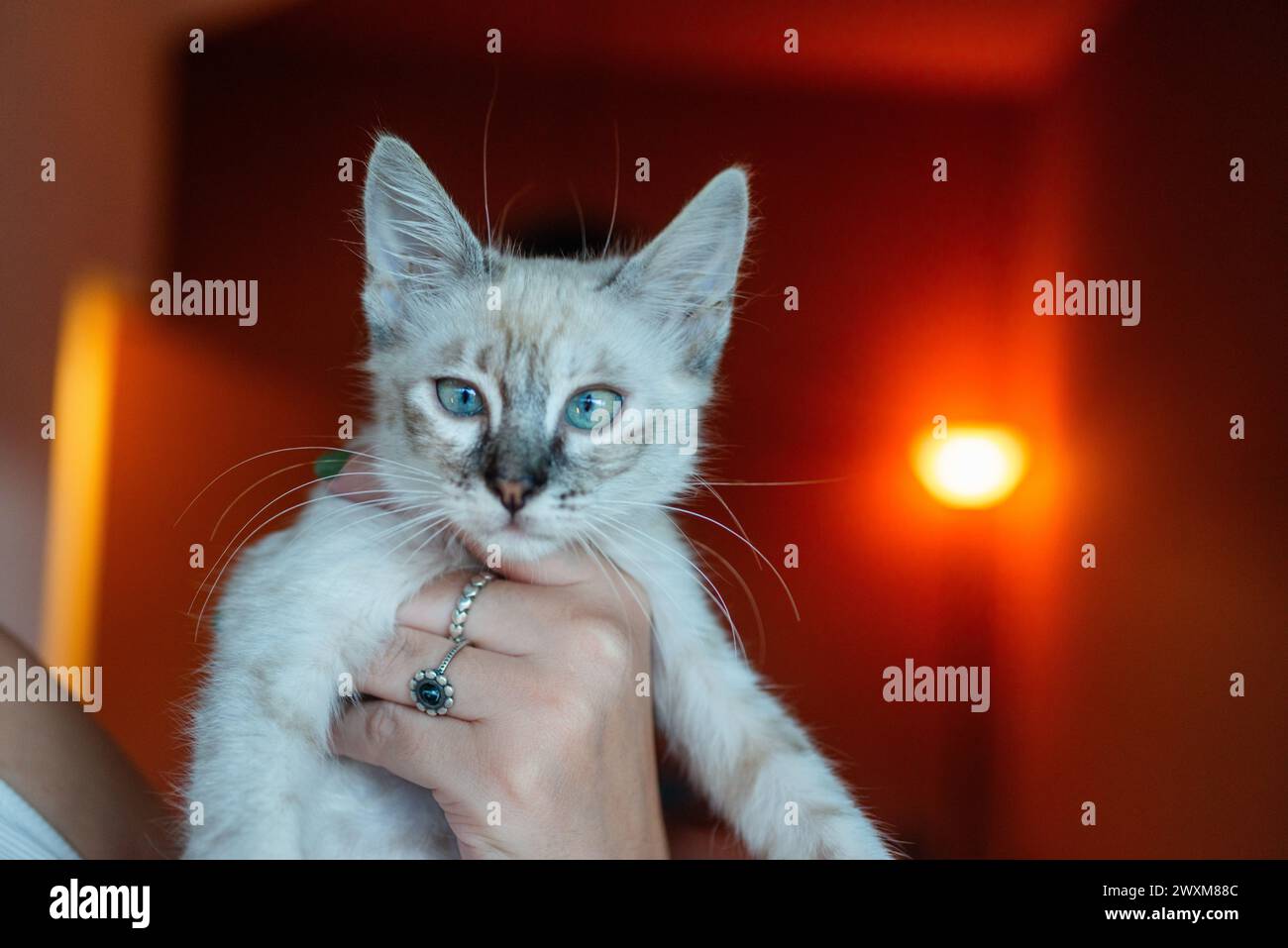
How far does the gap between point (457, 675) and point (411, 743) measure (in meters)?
0.09

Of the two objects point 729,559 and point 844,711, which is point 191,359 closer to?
point 729,559

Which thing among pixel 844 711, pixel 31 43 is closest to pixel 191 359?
pixel 31 43

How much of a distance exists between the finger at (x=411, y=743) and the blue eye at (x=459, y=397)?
13.1 inches

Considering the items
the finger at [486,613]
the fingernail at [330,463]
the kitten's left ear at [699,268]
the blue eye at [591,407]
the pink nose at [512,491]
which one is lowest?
the finger at [486,613]

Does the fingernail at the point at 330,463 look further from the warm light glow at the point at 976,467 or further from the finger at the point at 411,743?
the warm light glow at the point at 976,467

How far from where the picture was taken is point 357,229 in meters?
0.98

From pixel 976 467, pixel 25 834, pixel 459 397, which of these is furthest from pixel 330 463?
pixel 976 467

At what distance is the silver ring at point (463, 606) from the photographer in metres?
0.91

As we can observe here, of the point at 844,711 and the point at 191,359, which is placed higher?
the point at 191,359

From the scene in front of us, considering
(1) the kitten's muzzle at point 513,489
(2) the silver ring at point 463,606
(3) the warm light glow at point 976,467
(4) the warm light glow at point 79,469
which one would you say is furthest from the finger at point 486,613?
(3) the warm light glow at point 976,467

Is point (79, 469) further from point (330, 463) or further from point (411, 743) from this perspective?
point (411, 743)

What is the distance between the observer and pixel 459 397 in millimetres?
924
